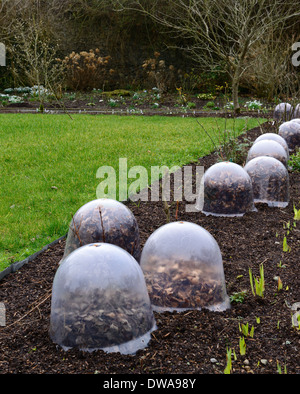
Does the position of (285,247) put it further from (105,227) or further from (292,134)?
(292,134)

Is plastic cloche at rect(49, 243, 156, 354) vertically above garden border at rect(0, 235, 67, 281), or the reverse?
plastic cloche at rect(49, 243, 156, 354)

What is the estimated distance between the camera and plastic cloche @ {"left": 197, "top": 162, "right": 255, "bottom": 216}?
199 inches

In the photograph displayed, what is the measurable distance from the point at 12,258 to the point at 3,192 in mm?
2074

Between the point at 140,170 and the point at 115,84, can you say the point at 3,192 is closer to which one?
the point at 140,170

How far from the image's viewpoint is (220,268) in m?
3.14

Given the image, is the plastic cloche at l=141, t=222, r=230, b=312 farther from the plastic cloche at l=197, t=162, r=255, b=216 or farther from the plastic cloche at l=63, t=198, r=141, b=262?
the plastic cloche at l=197, t=162, r=255, b=216

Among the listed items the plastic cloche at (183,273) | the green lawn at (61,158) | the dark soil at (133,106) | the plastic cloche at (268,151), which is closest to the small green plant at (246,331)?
the plastic cloche at (183,273)

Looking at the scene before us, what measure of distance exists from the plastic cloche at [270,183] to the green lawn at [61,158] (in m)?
2.05

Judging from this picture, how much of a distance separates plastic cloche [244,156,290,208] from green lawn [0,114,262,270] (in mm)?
2050

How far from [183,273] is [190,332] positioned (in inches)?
15.1

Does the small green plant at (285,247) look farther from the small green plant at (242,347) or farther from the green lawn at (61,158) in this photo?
the green lawn at (61,158)

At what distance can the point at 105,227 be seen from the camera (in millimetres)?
3615

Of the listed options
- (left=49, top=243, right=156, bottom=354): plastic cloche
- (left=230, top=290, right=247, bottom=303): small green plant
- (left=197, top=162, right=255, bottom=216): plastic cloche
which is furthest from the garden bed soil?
(left=49, top=243, right=156, bottom=354): plastic cloche

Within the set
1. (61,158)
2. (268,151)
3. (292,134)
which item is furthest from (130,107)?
(268,151)
